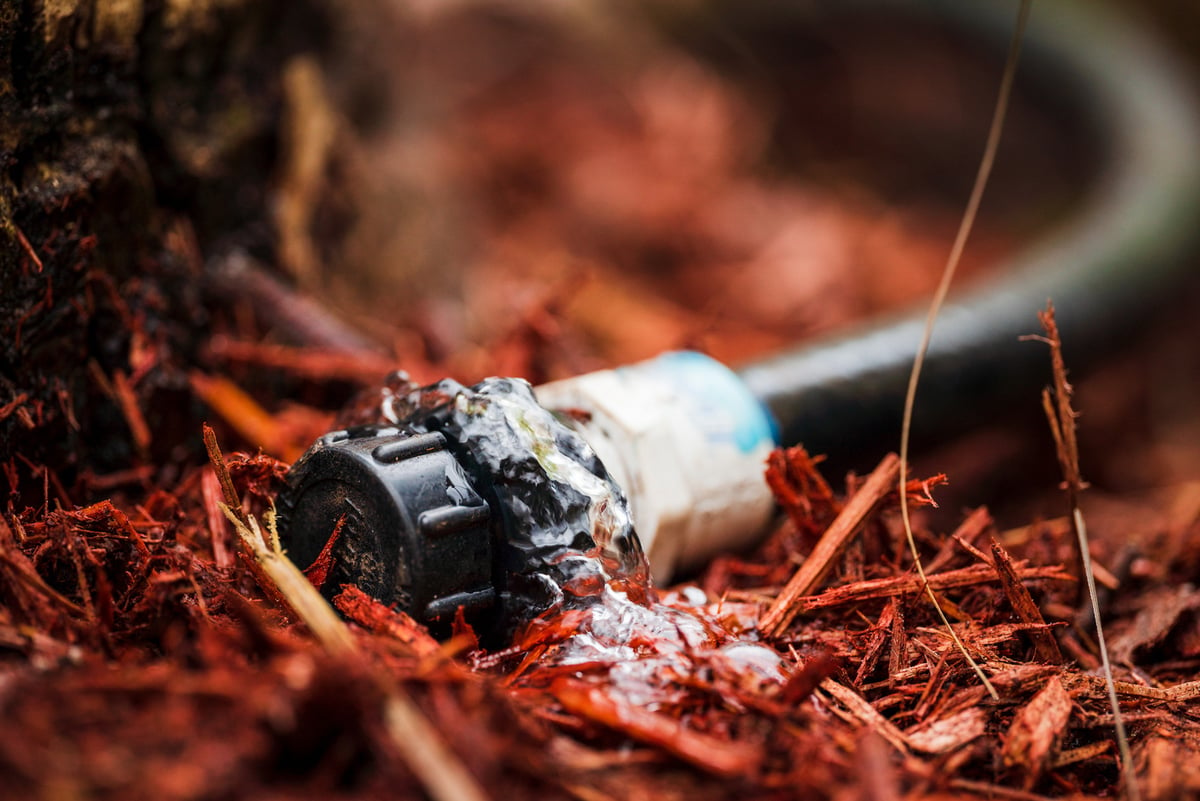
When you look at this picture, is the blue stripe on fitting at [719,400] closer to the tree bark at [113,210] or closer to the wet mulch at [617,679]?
the wet mulch at [617,679]

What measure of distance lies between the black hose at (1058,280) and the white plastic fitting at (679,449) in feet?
0.37

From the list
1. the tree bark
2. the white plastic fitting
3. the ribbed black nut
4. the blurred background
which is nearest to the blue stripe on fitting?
the white plastic fitting

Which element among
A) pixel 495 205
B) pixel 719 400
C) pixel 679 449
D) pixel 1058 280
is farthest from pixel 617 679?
pixel 495 205

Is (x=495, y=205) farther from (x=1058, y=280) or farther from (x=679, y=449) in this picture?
(x=679, y=449)

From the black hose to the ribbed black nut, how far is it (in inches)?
21.4

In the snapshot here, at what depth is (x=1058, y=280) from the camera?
1.83 meters

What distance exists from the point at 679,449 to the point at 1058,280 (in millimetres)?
1154

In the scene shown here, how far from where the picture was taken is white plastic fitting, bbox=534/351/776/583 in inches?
42.4

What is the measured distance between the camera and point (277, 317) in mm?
1453

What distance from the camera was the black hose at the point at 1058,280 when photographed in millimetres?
1338

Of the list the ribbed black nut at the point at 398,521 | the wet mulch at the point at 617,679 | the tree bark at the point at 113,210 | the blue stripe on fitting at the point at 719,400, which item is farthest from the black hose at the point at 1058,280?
the tree bark at the point at 113,210

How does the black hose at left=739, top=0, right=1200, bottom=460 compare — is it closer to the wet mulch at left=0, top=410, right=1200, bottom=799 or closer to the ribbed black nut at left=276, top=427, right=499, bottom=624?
the wet mulch at left=0, top=410, right=1200, bottom=799

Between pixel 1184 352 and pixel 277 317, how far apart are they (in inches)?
91.5

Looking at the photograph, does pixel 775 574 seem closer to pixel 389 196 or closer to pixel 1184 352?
pixel 389 196
